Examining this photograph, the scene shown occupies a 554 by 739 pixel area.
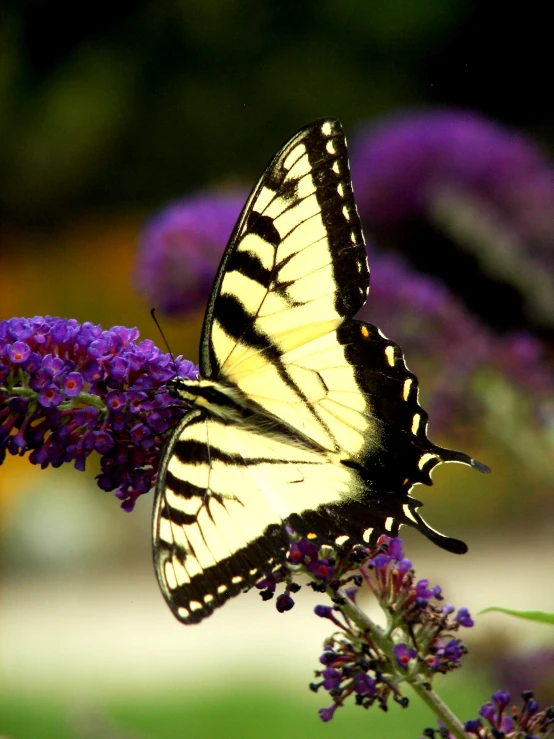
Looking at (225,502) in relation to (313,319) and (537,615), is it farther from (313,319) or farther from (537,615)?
(537,615)

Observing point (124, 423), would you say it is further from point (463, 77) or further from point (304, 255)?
point (463, 77)

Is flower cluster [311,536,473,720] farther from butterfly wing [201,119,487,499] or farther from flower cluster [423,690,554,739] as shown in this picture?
butterfly wing [201,119,487,499]

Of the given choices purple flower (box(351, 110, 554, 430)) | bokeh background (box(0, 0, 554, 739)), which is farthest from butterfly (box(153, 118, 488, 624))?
bokeh background (box(0, 0, 554, 739))

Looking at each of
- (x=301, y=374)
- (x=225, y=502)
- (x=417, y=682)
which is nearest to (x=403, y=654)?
(x=417, y=682)

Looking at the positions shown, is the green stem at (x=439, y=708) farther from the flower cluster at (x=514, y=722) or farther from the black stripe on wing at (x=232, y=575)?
the black stripe on wing at (x=232, y=575)

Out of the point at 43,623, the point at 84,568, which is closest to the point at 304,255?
the point at 43,623

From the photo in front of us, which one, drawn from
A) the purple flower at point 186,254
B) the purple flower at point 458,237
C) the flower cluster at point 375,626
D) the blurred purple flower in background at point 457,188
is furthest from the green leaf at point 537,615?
the blurred purple flower in background at point 457,188
